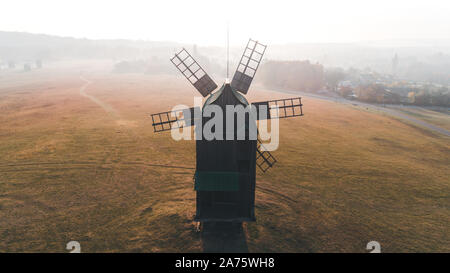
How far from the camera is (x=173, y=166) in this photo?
28.0 m

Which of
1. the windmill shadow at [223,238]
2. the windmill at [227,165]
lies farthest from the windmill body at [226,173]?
the windmill shadow at [223,238]

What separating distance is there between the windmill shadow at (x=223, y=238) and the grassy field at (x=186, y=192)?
331mm

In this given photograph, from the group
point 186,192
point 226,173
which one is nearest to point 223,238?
point 226,173

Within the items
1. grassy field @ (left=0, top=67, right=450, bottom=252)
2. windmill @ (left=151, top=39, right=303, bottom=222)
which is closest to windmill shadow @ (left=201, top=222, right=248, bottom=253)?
grassy field @ (left=0, top=67, right=450, bottom=252)

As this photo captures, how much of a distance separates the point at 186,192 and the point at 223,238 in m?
7.09

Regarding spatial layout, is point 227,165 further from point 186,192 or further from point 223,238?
point 186,192

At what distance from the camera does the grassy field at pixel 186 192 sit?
1670cm

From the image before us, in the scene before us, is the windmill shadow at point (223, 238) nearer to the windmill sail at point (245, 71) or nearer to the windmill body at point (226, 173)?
the windmill body at point (226, 173)

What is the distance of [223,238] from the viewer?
16.2 metres
